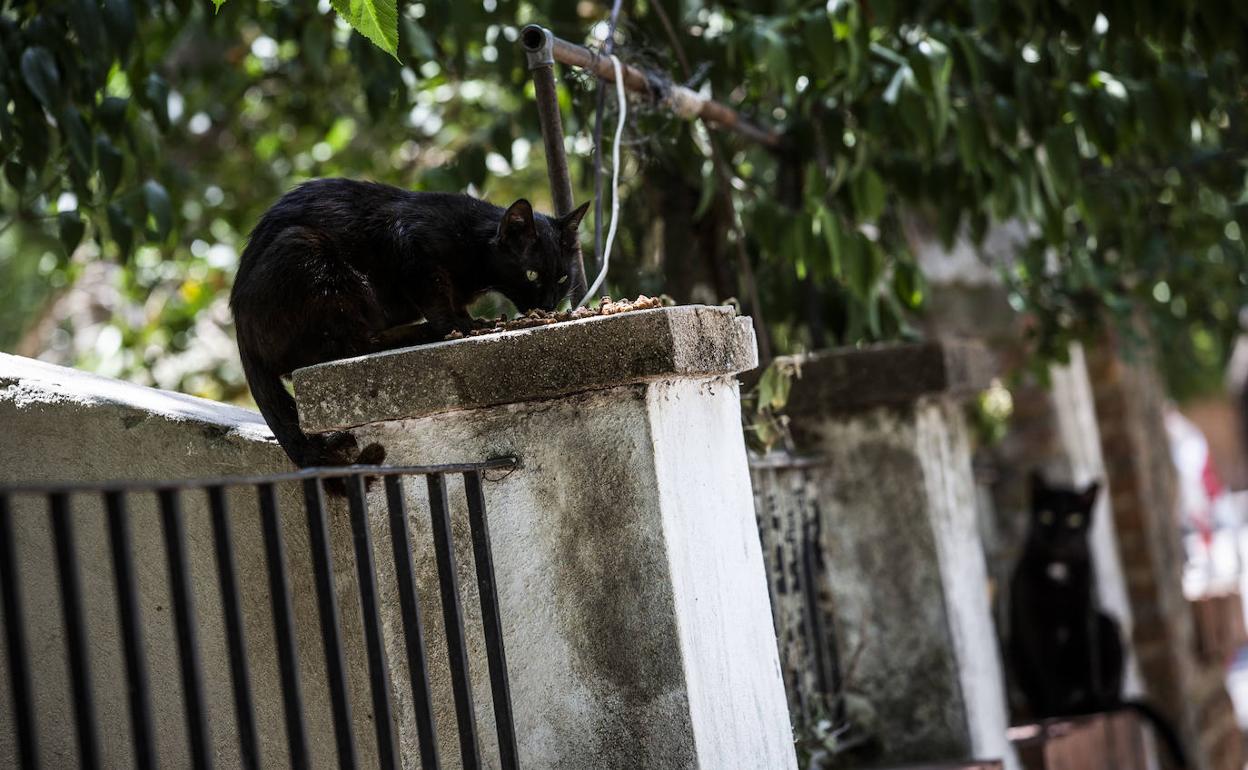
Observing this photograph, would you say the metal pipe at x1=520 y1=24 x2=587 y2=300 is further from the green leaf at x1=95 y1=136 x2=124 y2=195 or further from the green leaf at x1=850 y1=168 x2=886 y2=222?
the green leaf at x1=95 y1=136 x2=124 y2=195

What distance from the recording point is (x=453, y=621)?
2.04 metres

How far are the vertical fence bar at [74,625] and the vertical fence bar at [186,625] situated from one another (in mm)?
125

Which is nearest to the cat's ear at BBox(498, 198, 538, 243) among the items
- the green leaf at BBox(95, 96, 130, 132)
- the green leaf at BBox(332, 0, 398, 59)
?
the green leaf at BBox(332, 0, 398, 59)

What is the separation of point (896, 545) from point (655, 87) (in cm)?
154

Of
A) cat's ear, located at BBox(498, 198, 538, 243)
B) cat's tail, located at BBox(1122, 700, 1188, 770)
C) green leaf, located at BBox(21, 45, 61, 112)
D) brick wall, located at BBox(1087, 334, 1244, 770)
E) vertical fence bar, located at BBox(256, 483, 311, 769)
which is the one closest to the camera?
vertical fence bar, located at BBox(256, 483, 311, 769)

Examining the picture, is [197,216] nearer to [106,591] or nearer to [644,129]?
[644,129]

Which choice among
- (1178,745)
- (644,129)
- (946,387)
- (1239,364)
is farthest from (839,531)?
(1239,364)

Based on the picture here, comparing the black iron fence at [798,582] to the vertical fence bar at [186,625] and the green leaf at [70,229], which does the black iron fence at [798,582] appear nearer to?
the vertical fence bar at [186,625]

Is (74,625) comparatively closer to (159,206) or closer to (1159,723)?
(159,206)

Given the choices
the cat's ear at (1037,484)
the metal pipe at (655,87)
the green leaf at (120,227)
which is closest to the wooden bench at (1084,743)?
the cat's ear at (1037,484)

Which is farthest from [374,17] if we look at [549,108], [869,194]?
[869,194]

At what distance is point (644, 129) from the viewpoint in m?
3.77

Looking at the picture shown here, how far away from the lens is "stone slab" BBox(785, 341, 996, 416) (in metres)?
3.71

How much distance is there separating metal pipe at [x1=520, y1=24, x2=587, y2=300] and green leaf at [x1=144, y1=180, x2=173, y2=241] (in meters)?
1.33
